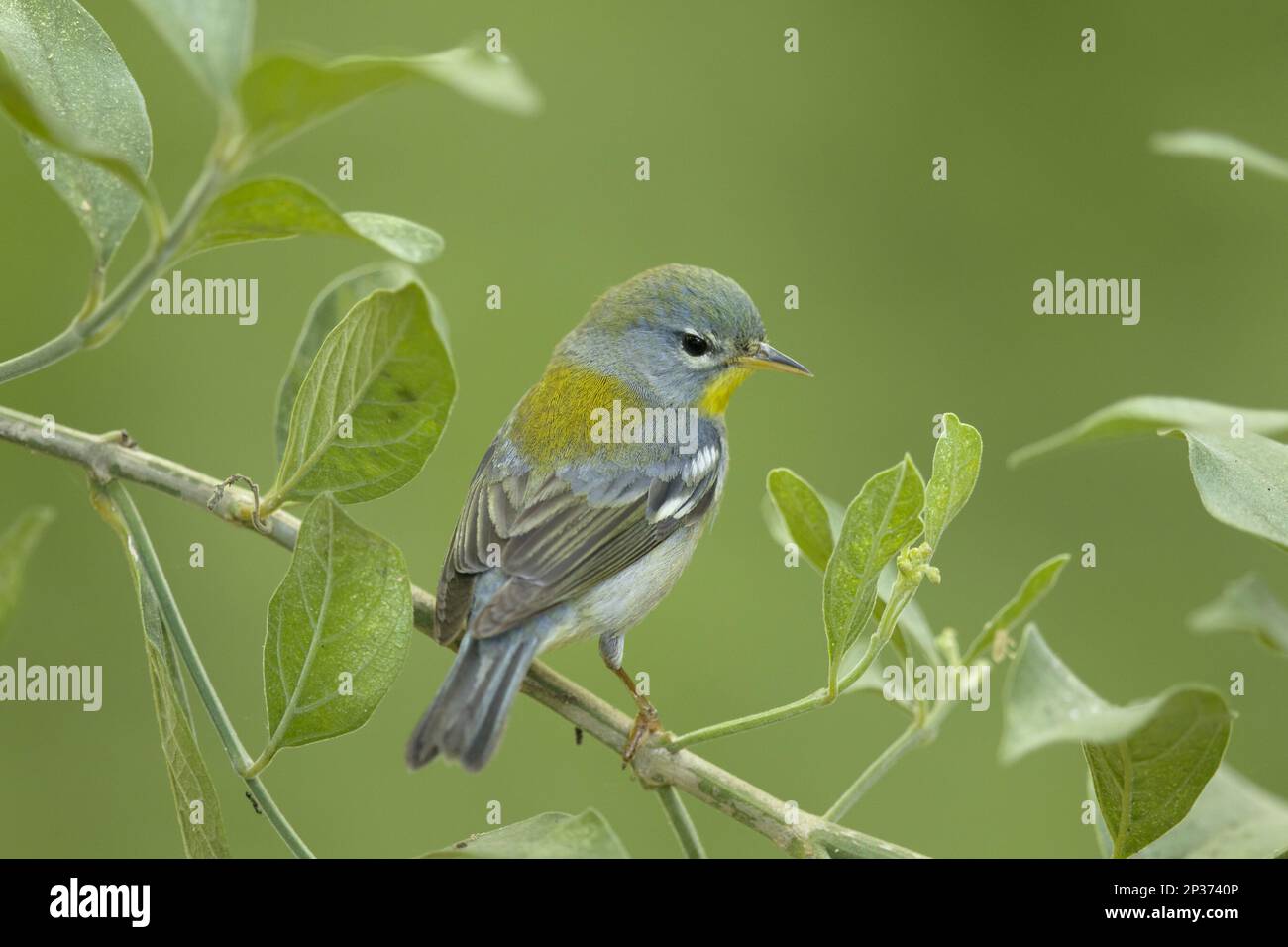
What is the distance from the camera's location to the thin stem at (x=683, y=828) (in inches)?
73.8

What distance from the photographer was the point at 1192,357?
636cm

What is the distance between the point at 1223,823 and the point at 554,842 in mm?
948

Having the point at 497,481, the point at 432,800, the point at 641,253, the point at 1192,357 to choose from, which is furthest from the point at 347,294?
the point at 1192,357

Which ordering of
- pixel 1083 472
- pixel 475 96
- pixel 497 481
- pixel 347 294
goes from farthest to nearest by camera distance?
1. pixel 1083 472
2. pixel 497 481
3. pixel 347 294
4. pixel 475 96

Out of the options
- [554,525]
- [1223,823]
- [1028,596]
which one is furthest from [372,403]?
[554,525]

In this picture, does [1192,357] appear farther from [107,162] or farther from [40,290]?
[107,162]

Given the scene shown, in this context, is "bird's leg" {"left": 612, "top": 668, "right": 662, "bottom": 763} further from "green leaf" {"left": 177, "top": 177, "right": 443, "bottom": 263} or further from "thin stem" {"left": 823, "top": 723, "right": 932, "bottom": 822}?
"green leaf" {"left": 177, "top": 177, "right": 443, "bottom": 263}

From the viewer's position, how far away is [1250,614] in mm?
1343

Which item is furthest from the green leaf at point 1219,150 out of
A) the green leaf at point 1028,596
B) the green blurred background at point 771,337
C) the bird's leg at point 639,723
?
A: the green blurred background at point 771,337

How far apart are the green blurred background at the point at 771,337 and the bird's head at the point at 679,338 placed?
66.7 inches

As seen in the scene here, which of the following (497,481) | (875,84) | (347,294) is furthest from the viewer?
(875,84)

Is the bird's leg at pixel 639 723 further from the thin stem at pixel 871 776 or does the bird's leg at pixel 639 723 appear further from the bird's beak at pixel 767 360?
the bird's beak at pixel 767 360

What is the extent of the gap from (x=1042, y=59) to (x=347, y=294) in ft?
16.8

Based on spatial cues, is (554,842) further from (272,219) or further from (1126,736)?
(272,219)
